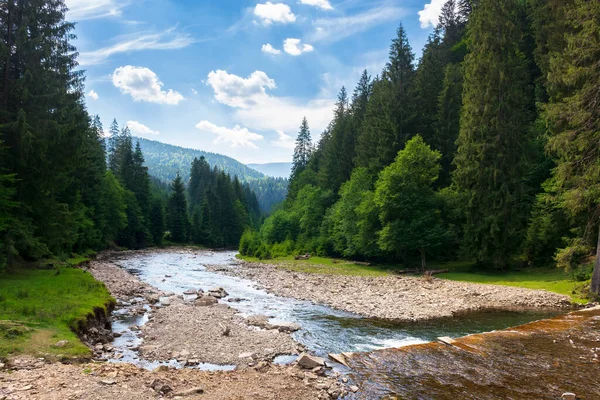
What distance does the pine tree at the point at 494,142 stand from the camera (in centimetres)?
2922

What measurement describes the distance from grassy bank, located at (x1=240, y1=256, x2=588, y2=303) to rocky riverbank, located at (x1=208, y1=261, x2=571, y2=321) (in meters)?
1.69

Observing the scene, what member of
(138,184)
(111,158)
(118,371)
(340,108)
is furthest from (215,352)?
(111,158)

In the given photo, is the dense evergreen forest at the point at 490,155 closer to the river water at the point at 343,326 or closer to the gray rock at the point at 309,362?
the river water at the point at 343,326

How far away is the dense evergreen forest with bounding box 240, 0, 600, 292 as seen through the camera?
19250 millimetres

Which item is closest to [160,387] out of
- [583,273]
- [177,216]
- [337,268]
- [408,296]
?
[408,296]

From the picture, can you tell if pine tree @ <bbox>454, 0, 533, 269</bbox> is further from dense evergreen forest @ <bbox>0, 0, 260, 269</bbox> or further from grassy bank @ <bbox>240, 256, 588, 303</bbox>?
dense evergreen forest @ <bbox>0, 0, 260, 269</bbox>

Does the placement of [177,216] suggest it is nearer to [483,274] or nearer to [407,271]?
[407,271]

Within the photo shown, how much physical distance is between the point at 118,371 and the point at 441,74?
5341 centimetres

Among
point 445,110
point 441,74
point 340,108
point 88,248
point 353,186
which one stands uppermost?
point 340,108

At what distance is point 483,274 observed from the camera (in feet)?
96.7

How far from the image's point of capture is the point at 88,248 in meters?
48.8

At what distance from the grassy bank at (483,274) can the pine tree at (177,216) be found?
52.8 metres

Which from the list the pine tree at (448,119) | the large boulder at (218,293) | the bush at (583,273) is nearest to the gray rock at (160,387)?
the large boulder at (218,293)

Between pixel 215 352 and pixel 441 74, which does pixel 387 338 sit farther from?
pixel 441 74
